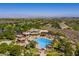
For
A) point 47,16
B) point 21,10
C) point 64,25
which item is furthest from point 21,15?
point 64,25

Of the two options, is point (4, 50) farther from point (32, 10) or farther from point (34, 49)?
point (32, 10)

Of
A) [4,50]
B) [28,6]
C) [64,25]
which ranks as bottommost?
[4,50]

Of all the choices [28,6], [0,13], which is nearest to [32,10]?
[28,6]

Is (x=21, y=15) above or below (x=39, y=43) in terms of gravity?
above

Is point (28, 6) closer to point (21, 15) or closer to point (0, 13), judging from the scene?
point (21, 15)

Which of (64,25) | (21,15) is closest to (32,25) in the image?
(21,15)

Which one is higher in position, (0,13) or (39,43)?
(0,13)

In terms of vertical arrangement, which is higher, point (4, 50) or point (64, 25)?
point (64, 25)

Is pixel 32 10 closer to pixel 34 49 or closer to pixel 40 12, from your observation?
pixel 40 12
